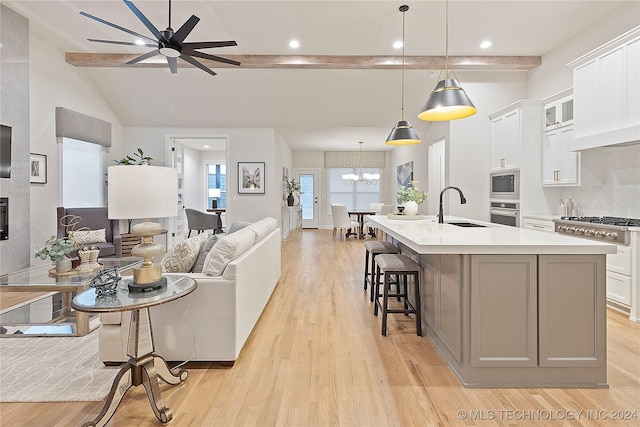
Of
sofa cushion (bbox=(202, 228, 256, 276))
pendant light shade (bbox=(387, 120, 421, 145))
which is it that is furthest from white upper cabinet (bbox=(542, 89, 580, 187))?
sofa cushion (bbox=(202, 228, 256, 276))

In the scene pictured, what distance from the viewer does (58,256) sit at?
3.06 m

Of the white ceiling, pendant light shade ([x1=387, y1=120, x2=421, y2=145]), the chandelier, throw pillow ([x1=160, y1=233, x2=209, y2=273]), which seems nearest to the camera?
throw pillow ([x1=160, y1=233, x2=209, y2=273])

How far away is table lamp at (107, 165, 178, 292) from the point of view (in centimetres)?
169

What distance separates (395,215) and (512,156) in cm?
254

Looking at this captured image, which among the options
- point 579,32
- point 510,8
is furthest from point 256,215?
point 579,32

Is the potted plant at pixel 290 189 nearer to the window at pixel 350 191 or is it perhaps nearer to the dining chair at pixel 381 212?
the window at pixel 350 191

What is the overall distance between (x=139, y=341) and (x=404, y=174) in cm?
832

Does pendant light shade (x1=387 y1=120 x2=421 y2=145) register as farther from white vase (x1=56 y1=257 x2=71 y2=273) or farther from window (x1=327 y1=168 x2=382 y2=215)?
window (x1=327 y1=168 x2=382 y2=215)

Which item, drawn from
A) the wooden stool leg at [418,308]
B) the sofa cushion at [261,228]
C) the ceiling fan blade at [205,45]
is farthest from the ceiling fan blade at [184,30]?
the wooden stool leg at [418,308]

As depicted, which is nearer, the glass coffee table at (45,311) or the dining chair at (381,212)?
the glass coffee table at (45,311)

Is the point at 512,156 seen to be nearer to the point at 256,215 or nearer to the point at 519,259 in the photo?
the point at 519,259

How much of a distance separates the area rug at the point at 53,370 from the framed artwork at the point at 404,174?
24.7ft

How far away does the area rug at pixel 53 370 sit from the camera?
1.93 metres

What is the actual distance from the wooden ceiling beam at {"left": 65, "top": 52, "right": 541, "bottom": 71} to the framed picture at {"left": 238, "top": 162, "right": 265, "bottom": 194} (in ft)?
7.84
